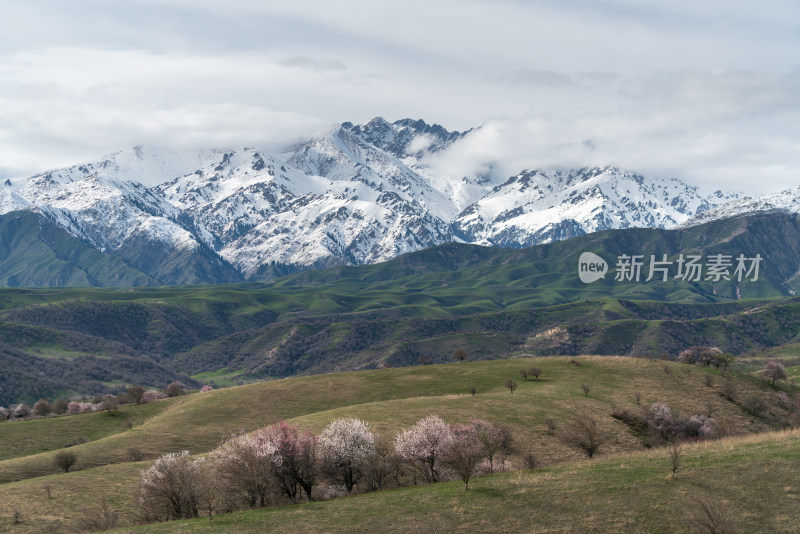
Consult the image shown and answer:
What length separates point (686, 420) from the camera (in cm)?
10244

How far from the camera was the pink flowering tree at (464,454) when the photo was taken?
56.2 metres

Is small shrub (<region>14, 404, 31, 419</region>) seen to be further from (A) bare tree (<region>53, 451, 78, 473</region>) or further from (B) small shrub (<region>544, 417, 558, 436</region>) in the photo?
(B) small shrub (<region>544, 417, 558, 436</region>)

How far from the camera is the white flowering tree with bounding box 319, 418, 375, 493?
60969 millimetres

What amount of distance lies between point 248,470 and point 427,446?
17640mm

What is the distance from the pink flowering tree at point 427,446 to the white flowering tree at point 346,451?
12.6ft

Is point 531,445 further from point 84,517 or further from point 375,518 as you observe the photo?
point 84,517

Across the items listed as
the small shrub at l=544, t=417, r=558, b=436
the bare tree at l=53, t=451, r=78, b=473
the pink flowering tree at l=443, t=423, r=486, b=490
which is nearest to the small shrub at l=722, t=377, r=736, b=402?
the small shrub at l=544, t=417, r=558, b=436

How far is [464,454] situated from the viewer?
57.3 meters

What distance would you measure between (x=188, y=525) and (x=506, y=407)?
62.1 meters

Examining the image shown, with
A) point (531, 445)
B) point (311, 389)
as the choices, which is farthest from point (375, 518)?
point (311, 389)

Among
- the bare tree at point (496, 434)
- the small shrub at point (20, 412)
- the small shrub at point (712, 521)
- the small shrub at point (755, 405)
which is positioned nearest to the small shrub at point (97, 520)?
the bare tree at point (496, 434)

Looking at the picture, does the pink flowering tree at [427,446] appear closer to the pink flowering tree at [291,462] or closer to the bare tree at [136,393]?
the pink flowering tree at [291,462]

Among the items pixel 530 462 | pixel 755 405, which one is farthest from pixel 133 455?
pixel 755 405

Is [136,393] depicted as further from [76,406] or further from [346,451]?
[346,451]
